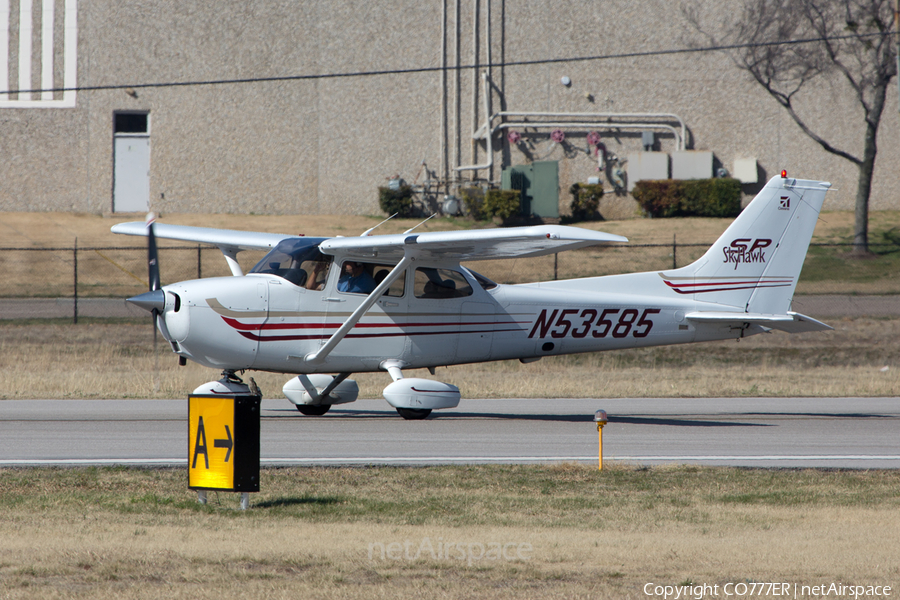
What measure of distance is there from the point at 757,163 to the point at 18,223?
29.1 metres

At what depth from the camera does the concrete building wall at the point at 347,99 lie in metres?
37.0

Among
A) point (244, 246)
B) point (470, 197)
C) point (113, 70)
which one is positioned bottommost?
point (244, 246)

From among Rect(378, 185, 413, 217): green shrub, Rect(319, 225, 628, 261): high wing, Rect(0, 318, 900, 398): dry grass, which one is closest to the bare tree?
Answer: Rect(0, 318, 900, 398): dry grass

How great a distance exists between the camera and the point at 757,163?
38.5m

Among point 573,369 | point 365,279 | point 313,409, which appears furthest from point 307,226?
point 365,279

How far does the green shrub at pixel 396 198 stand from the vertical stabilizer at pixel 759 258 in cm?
2380

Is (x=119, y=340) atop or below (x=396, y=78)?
below

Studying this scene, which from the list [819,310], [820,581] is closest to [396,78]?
[819,310]

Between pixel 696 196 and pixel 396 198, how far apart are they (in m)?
11.9

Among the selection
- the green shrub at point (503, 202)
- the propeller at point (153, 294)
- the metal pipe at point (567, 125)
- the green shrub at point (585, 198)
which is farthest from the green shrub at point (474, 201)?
the propeller at point (153, 294)

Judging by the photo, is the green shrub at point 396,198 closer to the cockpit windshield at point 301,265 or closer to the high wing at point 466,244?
the high wing at point 466,244

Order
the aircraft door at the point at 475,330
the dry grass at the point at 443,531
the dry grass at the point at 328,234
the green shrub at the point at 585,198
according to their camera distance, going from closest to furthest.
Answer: the dry grass at the point at 443,531 → the aircraft door at the point at 475,330 → the dry grass at the point at 328,234 → the green shrub at the point at 585,198

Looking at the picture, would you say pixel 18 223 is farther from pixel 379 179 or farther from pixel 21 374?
pixel 21 374

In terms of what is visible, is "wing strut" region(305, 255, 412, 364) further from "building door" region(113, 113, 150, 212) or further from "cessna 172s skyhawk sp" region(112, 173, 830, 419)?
"building door" region(113, 113, 150, 212)
